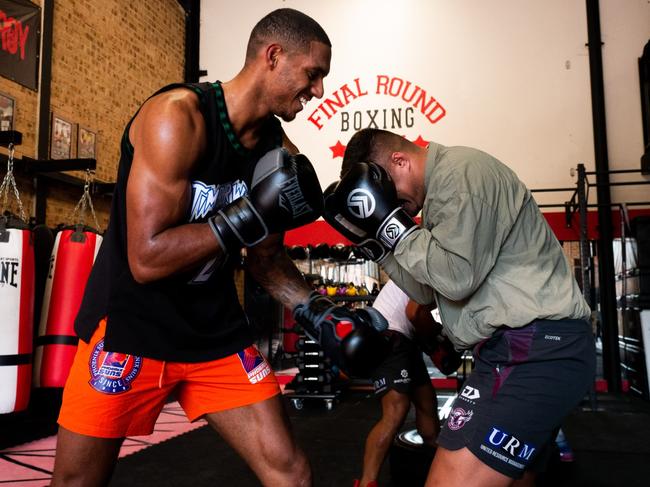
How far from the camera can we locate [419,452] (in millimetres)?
2986

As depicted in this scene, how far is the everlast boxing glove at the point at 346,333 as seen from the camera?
165 centimetres

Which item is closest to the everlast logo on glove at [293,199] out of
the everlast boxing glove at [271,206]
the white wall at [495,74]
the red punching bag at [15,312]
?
the everlast boxing glove at [271,206]

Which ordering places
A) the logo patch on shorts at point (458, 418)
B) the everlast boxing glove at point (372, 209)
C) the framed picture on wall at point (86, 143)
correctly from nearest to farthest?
the logo patch on shorts at point (458, 418)
the everlast boxing glove at point (372, 209)
the framed picture on wall at point (86, 143)

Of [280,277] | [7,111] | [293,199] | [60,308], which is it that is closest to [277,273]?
[280,277]

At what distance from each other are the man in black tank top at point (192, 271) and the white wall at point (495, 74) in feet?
18.1

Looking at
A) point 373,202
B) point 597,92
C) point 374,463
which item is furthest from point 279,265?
point 597,92

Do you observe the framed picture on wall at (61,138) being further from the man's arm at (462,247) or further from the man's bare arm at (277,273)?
the man's arm at (462,247)

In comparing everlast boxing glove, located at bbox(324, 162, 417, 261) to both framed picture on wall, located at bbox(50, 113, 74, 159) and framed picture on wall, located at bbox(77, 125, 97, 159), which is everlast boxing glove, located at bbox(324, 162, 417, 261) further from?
framed picture on wall, located at bbox(77, 125, 97, 159)

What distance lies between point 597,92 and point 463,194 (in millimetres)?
5983

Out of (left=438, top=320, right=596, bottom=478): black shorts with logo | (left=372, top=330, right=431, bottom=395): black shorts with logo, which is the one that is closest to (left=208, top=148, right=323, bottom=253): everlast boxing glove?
(left=438, top=320, right=596, bottom=478): black shorts with logo

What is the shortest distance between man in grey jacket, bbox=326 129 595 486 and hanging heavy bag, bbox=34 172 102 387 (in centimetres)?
279

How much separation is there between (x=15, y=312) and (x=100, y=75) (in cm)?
301

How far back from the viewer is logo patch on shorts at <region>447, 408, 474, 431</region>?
1.60 meters

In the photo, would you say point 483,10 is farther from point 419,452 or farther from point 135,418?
point 135,418
